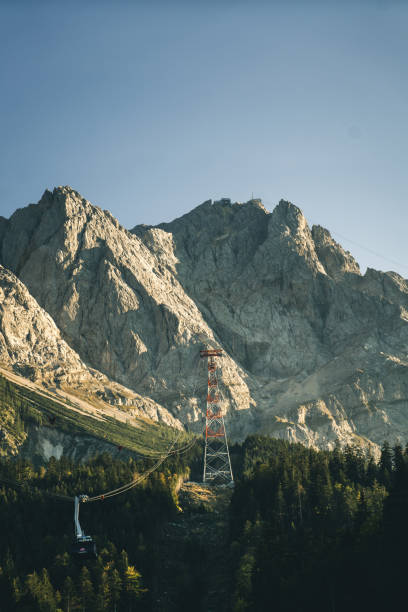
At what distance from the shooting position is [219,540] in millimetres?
114688

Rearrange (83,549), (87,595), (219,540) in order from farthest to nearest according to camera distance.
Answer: (219,540)
(87,595)
(83,549)

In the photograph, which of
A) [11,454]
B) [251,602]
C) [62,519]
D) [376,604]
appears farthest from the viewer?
[11,454]

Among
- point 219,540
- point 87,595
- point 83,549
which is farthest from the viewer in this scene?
point 219,540

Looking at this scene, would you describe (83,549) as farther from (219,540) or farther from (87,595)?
(219,540)

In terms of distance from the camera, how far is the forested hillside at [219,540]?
76.0 meters

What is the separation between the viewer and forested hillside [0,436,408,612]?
2992 inches

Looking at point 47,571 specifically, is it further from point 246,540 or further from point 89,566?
point 246,540

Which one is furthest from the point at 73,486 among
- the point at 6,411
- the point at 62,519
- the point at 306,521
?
the point at 6,411

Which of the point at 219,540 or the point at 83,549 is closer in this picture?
the point at 83,549

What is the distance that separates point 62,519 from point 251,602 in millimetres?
39505

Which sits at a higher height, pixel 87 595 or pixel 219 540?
pixel 219 540

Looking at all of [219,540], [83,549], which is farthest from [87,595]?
[219,540]

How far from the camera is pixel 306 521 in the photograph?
103 metres

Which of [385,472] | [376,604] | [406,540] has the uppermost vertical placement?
[385,472]
